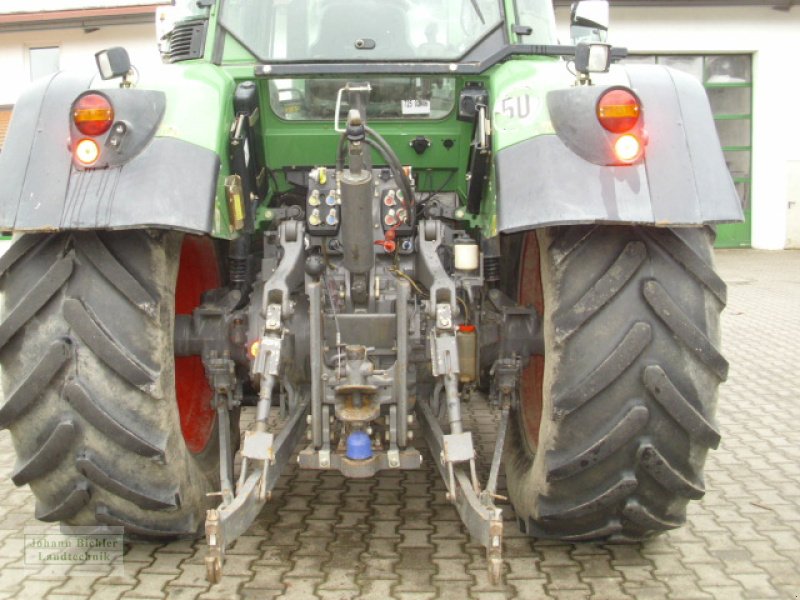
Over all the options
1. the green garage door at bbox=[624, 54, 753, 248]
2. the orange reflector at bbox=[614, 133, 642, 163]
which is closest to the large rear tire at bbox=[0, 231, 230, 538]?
the orange reflector at bbox=[614, 133, 642, 163]

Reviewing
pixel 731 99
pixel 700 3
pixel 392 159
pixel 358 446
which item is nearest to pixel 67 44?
pixel 700 3

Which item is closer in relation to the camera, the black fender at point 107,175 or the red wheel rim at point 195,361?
the black fender at point 107,175

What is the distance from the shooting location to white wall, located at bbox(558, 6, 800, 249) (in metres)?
17.1

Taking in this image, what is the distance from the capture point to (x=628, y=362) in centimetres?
317

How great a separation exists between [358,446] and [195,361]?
1.19 m

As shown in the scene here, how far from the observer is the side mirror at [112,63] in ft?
10.9

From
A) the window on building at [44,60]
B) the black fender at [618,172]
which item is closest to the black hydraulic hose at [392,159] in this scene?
the black fender at [618,172]

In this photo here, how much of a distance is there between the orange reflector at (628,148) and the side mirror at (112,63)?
173 cm

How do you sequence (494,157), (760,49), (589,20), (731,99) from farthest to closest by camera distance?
(731,99) < (760,49) < (589,20) < (494,157)

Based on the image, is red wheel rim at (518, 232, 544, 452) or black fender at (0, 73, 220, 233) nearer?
black fender at (0, 73, 220, 233)

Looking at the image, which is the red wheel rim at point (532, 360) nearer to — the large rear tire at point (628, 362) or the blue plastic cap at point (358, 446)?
the large rear tire at point (628, 362)

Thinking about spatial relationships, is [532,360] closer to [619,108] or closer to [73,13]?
[619,108]

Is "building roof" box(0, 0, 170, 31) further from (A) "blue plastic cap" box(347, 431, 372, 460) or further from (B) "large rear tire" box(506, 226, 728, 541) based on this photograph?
(B) "large rear tire" box(506, 226, 728, 541)

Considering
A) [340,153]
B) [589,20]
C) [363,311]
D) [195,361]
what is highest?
[589,20]
